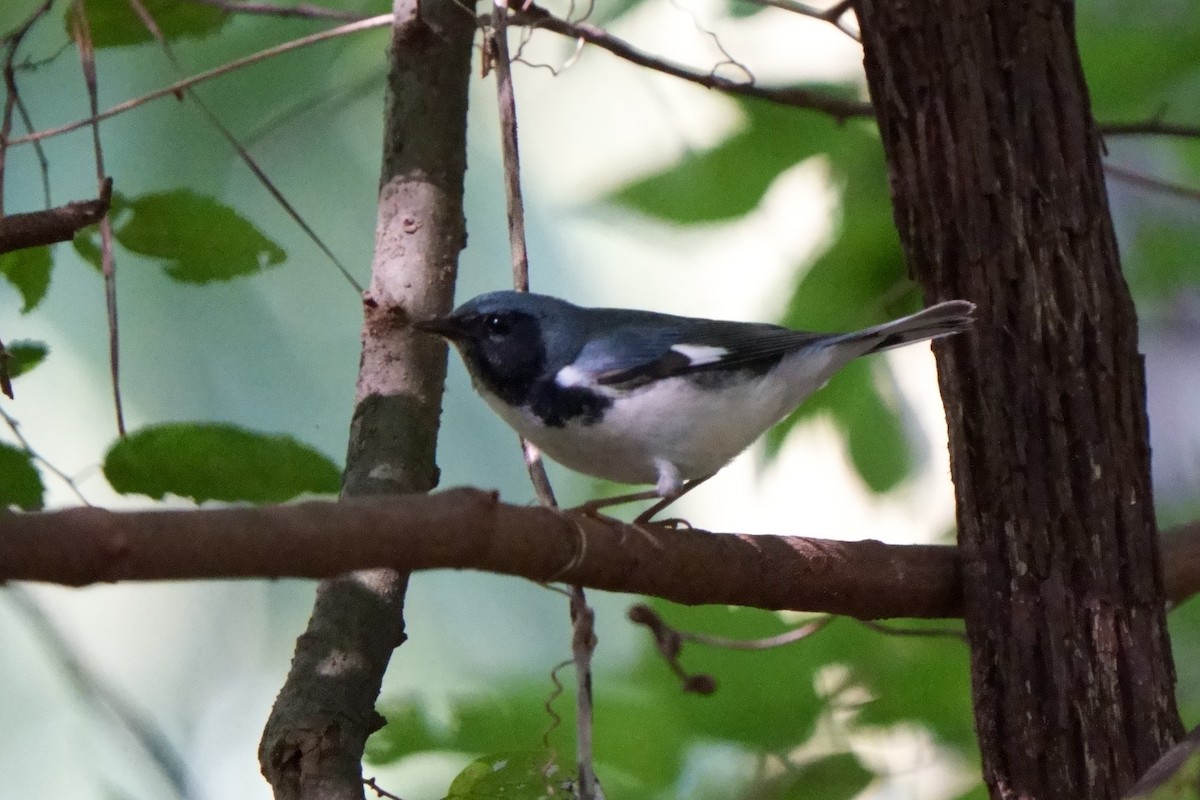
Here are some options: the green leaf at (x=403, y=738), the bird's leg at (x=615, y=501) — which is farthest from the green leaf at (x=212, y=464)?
the green leaf at (x=403, y=738)

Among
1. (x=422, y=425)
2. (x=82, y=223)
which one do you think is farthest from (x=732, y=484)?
(x=82, y=223)

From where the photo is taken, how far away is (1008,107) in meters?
2.19

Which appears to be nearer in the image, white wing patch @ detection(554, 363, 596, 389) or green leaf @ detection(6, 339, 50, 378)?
green leaf @ detection(6, 339, 50, 378)

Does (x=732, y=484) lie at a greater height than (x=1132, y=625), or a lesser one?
greater

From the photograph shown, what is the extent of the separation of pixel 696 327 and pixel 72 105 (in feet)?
8.34

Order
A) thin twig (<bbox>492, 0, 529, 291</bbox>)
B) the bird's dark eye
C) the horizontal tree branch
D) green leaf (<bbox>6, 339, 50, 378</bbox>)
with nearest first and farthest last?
the horizontal tree branch < green leaf (<bbox>6, 339, 50, 378</bbox>) < thin twig (<bbox>492, 0, 529, 291</bbox>) < the bird's dark eye

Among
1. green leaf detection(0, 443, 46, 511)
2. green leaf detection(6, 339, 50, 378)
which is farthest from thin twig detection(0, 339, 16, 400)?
green leaf detection(0, 443, 46, 511)

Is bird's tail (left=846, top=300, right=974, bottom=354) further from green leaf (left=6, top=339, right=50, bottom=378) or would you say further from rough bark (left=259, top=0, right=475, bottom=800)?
green leaf (left=6, top=339, right=50, bottom=378)

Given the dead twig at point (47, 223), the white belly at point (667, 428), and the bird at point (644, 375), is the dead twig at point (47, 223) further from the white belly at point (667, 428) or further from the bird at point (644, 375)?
the white belly at point (667, 428)

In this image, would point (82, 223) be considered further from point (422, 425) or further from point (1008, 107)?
point (1008, 107)

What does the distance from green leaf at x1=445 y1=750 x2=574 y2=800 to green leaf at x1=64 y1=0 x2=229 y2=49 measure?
5.02 feet

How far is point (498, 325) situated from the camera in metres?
2.40

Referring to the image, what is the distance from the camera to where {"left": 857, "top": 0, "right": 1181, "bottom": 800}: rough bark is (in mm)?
2068

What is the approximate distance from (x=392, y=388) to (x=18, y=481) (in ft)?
2.82
